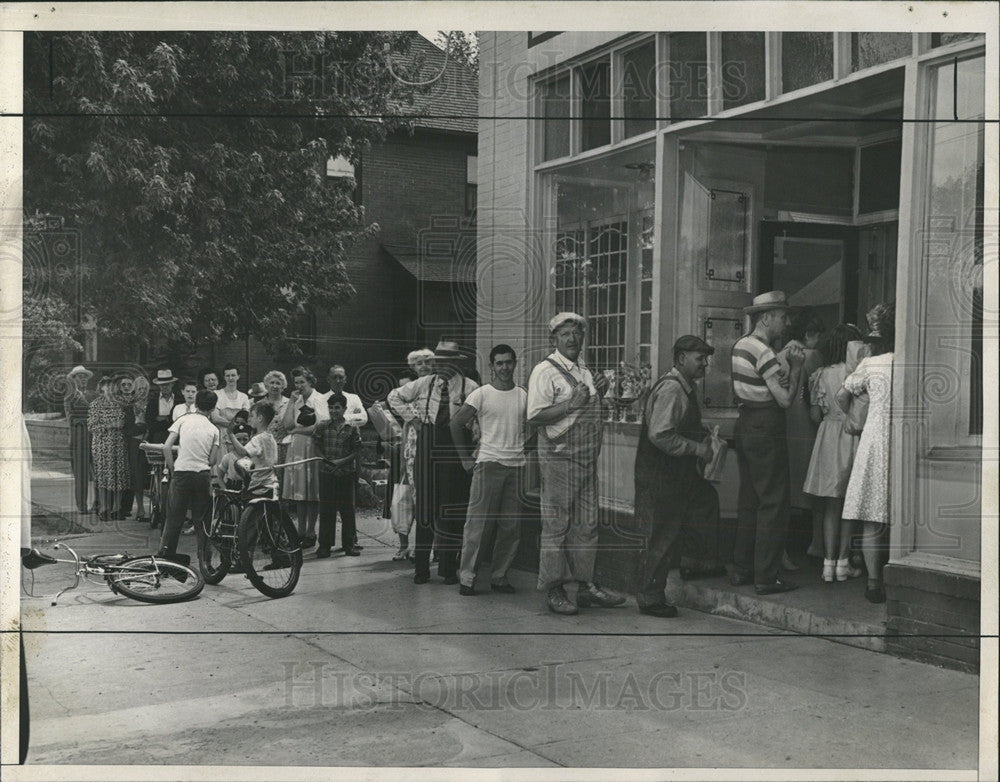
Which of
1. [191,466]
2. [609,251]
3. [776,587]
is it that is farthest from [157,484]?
[776,587]

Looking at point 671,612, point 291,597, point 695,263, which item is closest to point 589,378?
point 695,263

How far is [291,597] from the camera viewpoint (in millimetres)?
Answer: 6977

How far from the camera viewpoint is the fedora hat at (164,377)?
6.26 metres

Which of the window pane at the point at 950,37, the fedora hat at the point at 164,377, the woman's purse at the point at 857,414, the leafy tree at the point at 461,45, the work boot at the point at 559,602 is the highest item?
the window pane at the point at 950,37

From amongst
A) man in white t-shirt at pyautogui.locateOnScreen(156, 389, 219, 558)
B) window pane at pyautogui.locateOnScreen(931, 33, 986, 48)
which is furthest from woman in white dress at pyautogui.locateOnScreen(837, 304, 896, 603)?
man in white t-shirt at pyautogui.locateOnScreen(156, 389, 219, 558)

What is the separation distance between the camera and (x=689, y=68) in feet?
20.7

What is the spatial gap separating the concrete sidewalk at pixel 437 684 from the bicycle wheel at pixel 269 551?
0.09 metres

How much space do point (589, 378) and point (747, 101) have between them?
73.0 inches

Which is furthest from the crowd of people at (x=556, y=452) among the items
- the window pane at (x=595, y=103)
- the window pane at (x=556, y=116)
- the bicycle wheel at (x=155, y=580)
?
the window pane at (x=595, y=103)

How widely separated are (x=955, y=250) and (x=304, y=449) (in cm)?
383

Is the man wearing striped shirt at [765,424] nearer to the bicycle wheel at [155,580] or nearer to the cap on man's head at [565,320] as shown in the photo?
the cap on man's head at [565,320]

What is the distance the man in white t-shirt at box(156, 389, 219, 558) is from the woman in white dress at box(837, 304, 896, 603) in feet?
12.0

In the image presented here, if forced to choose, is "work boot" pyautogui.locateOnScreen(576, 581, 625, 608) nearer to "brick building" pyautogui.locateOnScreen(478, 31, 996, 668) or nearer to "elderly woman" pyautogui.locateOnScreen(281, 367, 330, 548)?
"brick building" pyautogui.locateOnScreen(478, 31, 996, 668)

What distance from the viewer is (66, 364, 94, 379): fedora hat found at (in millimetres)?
5922
